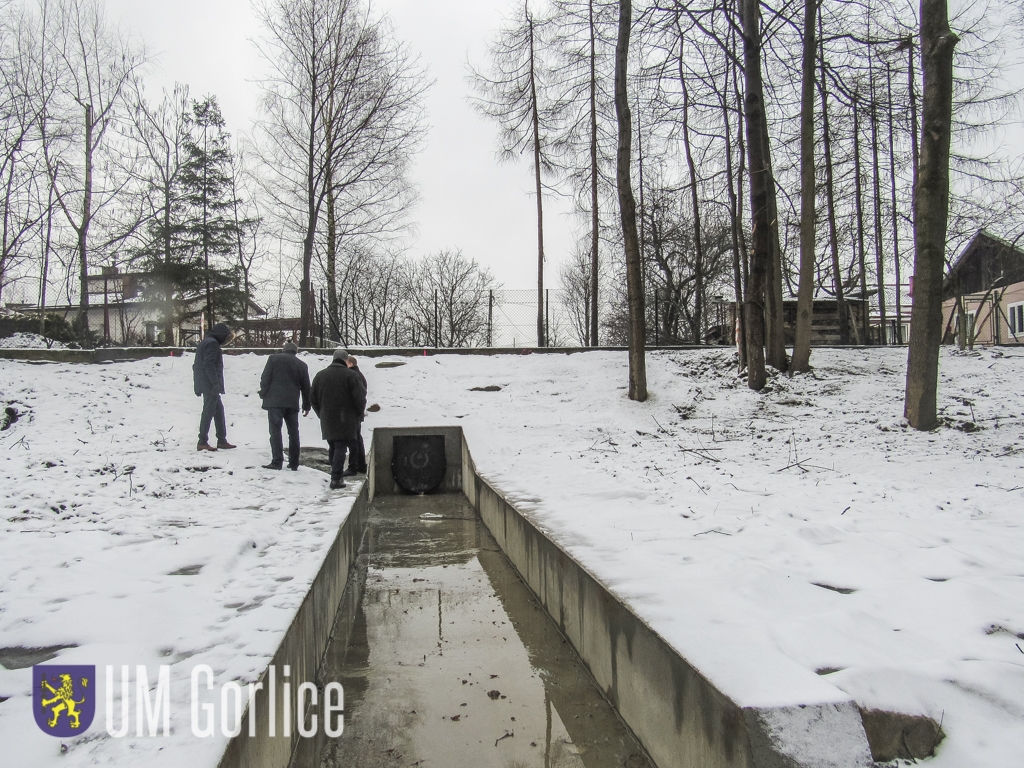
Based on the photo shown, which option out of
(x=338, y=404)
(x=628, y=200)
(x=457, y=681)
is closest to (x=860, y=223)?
(x=628, y=200)

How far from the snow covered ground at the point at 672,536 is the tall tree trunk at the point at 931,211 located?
812mm

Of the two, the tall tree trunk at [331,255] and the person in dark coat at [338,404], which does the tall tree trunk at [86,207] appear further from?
the person in dark coat at [338,404]

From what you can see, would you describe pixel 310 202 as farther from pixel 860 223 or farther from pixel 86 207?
pixel 860 223

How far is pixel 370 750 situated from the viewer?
3.21 metres

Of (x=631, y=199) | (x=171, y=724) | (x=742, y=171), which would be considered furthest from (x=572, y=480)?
(x=742, y=171)

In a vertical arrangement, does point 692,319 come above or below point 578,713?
above

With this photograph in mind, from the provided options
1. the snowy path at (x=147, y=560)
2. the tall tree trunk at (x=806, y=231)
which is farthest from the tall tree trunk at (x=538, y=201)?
the snowy path at (x=147, y=560)

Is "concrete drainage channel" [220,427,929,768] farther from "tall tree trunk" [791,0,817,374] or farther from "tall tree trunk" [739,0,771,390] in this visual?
"tall tree trunk" [791,0,817,374]

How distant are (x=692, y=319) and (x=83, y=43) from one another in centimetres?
2385

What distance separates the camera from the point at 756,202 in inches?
516

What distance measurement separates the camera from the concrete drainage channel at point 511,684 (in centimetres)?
231

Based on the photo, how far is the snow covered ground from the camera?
2.68 meters

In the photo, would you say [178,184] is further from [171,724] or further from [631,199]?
[171,724]

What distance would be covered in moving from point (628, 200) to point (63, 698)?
12.6 m
